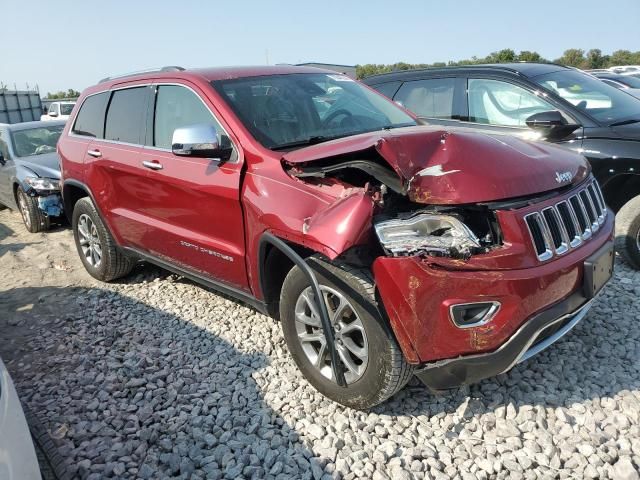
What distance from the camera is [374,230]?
248 cm

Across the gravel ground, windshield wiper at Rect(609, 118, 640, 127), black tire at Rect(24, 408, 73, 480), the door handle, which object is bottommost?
black tire at Rect(24, 408, 73, 480)

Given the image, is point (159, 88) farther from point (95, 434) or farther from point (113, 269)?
point (95, 434)

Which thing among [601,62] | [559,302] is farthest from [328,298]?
[601,62]

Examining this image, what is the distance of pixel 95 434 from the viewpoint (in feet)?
9.36

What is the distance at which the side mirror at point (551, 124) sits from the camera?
4.41 m

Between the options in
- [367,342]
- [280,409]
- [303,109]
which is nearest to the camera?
[367,342]

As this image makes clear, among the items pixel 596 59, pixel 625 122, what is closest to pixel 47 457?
pixel 625 122

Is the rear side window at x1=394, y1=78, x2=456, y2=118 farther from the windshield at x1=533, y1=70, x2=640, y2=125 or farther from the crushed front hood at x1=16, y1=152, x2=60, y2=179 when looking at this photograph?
the crushed front hood at x1=16, y1=152, x2=60, y2=179

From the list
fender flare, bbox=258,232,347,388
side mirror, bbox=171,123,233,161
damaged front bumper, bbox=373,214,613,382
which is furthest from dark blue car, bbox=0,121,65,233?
damaged front bumper, bbox=373,214,613,382

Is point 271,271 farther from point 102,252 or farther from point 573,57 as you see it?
point 573,57

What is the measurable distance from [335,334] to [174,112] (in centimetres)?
213

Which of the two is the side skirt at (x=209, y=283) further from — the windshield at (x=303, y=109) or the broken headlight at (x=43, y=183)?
the broken headlight at (x=43, y=183)

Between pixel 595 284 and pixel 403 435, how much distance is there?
3.99 ft

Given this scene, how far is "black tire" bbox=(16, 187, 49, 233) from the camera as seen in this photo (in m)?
7.35
